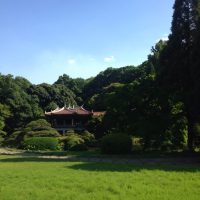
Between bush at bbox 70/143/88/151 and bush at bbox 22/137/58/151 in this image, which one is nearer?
bush at bbox 70/143/88/151

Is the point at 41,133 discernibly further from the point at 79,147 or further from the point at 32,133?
the point at 79,147

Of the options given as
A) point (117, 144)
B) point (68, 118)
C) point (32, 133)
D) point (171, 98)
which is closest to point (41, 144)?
point (32, 133)

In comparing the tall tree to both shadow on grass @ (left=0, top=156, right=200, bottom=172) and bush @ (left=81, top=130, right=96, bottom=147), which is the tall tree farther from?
bush @ (left=81, top=130, right=96, bottom=147)

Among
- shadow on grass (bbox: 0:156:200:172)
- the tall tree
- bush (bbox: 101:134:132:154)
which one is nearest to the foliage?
bush (bbox: 101:134:132:154)

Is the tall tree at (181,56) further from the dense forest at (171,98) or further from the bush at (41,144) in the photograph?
the bush at (41,144)

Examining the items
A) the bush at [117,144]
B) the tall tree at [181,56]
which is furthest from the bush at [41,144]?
the tall tree at [181,56]

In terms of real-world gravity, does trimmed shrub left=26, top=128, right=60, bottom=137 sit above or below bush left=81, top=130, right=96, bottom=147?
above

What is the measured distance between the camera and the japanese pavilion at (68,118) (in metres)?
52.4

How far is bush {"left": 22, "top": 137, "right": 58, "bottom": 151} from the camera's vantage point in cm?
3662

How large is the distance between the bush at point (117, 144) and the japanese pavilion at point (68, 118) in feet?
75.9

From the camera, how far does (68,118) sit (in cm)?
5359

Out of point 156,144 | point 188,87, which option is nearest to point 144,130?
point 156,144

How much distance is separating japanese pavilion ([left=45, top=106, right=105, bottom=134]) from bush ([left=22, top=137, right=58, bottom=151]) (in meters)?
14.8

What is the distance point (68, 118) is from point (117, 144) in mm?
25775
